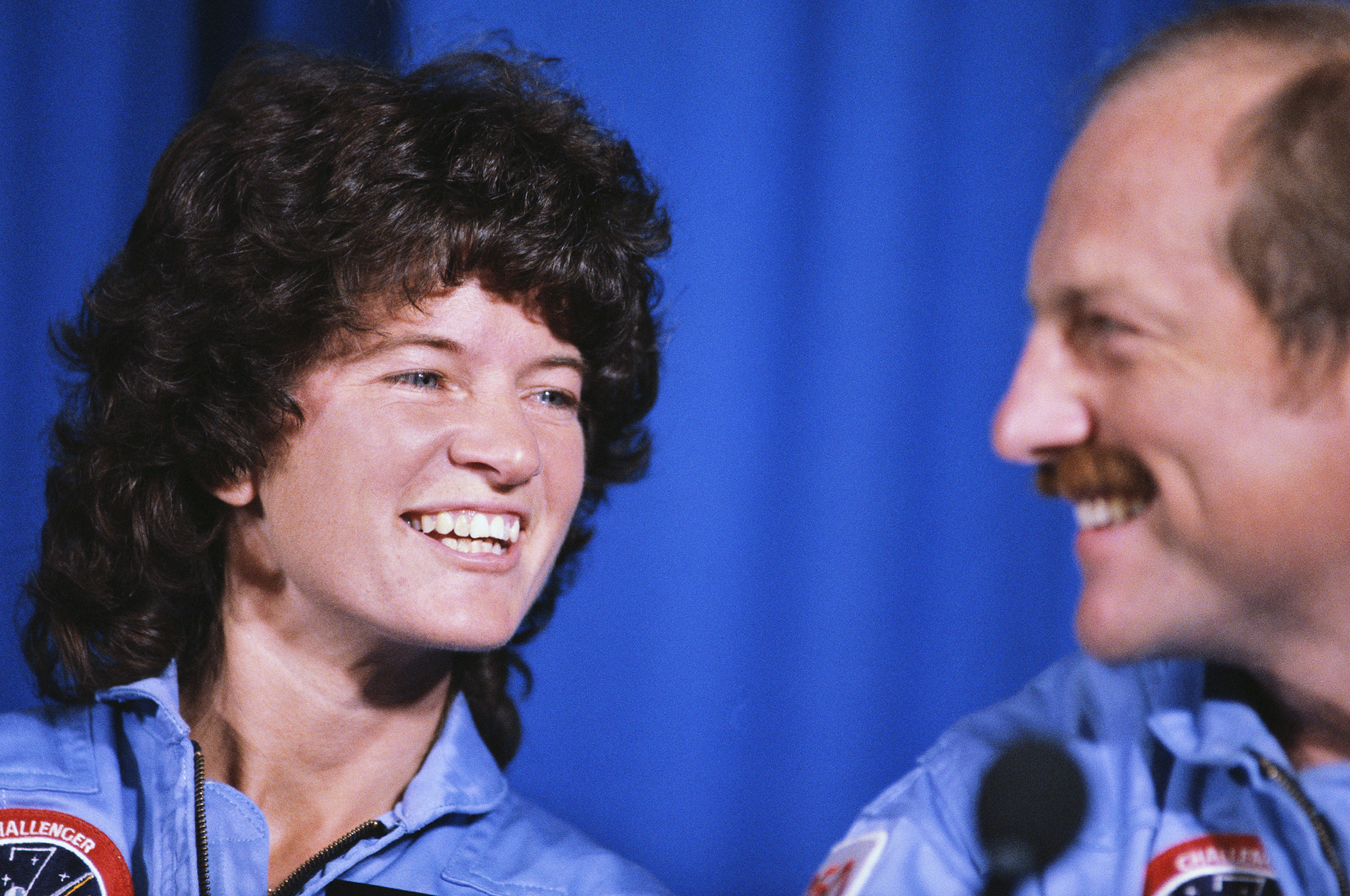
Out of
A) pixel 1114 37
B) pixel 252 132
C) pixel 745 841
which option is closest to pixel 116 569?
pixel 252 132

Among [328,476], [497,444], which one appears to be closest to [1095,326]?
[497,444]

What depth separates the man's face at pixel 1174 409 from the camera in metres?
0.93

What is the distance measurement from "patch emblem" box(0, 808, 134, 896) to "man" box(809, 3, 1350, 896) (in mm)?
735

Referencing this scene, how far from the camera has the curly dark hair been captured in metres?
1.39

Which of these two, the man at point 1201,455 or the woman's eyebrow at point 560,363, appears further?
the woman's eyebrow at point 560,363

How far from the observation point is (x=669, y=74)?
6.41 ft

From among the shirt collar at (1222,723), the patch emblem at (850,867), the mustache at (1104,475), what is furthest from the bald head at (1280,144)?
the patch emblem at (850,867)

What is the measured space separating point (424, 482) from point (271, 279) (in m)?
0.30

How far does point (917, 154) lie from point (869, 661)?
78cm

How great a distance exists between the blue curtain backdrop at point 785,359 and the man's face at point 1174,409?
0.85 m

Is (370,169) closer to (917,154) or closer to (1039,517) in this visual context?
(917,154)

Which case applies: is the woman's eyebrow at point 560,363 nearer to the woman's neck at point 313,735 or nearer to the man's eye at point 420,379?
the man's eye at point 420,379

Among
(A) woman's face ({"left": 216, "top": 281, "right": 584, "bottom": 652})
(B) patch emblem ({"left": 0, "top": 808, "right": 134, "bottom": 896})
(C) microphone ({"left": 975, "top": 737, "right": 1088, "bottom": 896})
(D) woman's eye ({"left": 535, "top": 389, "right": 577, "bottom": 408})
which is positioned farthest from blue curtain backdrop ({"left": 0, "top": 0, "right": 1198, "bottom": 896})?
(C) microphone ({"left": 975, "top": 737, "right": 1088, "bottom": 896})

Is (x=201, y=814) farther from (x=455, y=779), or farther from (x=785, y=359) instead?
(x=785, y=359)
